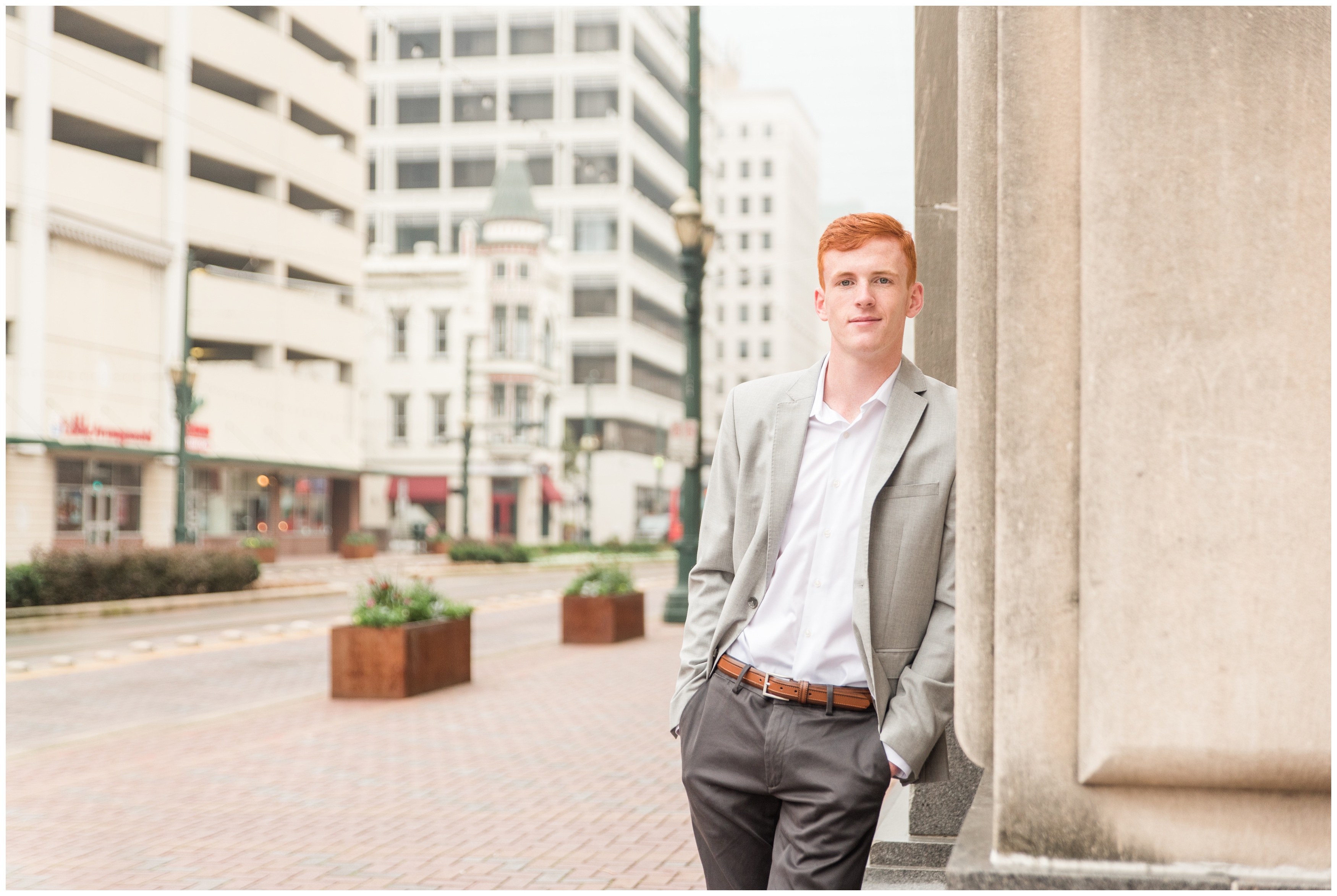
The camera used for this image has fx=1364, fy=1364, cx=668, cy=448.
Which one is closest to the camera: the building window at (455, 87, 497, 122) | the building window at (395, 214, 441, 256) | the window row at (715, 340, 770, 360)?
Result: the building window at (395, 214, 441, 256)

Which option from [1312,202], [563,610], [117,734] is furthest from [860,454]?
[563,610]

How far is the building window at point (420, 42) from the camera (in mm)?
77000

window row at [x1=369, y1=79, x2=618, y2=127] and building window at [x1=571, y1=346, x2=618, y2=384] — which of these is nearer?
building window at [x1=571, y1=346, x2=618, y2=384]

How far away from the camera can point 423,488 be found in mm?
66625

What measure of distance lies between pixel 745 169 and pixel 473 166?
5147cm

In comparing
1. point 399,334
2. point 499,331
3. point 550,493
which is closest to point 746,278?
point 550,493

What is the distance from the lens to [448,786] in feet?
24.7

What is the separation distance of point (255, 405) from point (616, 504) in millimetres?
30285

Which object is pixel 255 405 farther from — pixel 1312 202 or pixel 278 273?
pixel 1312 202

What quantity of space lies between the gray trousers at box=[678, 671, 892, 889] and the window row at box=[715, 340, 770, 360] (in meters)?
114

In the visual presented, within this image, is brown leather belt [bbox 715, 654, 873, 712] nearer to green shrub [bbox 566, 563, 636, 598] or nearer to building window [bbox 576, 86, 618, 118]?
green shrub [bbox 566, 563, 636, 598]

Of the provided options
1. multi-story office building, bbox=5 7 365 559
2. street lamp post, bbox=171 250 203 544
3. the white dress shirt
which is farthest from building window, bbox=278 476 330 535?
the white dress shirt

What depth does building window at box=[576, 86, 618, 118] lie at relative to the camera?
7512 cm

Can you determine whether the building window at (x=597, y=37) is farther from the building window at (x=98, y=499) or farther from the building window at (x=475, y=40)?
the building window at (x=98, y=499)
